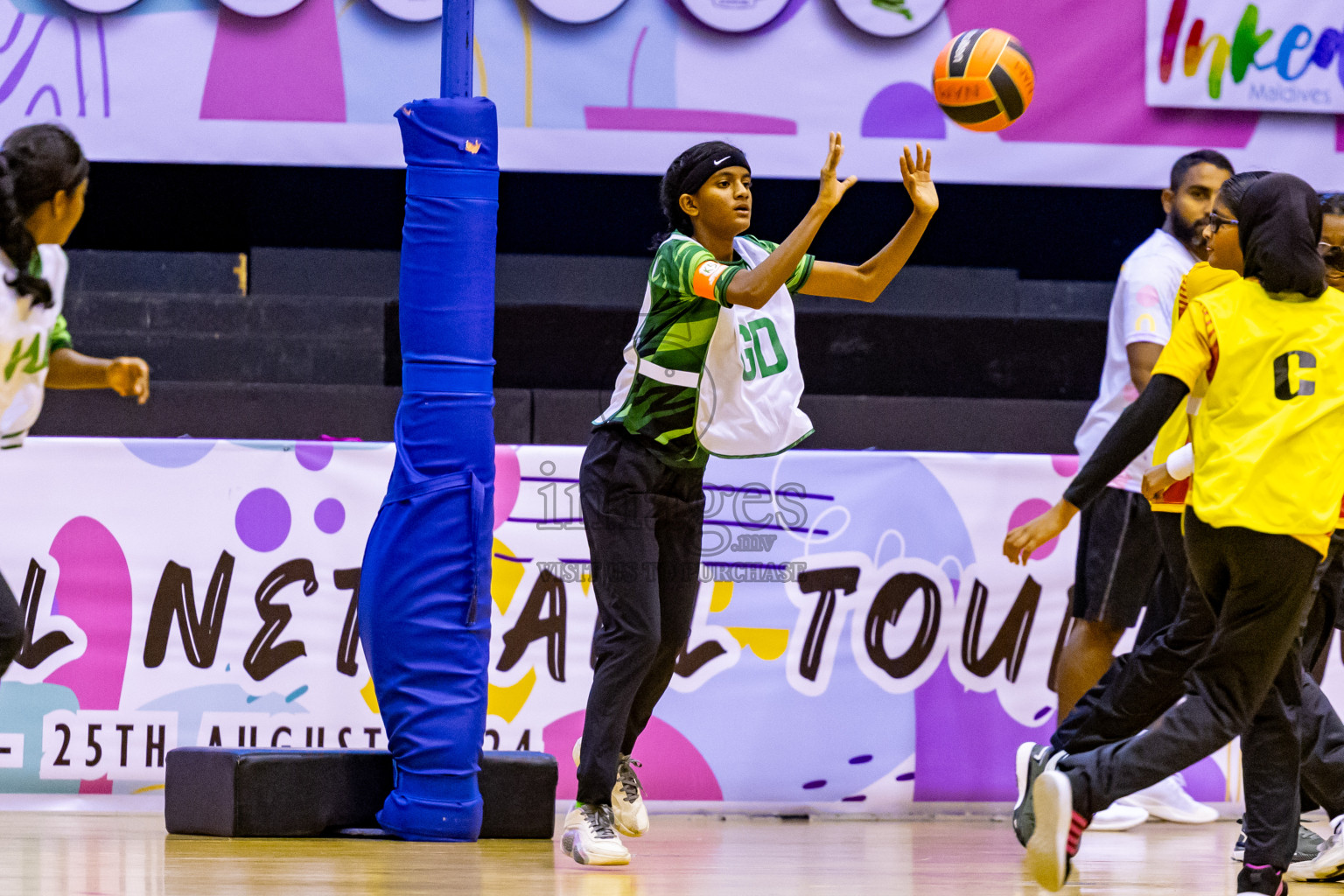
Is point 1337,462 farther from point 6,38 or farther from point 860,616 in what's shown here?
point 6,38

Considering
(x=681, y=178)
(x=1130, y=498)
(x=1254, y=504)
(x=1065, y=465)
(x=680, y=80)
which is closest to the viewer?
(x=1254, y=504)

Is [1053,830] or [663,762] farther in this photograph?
[663,762]

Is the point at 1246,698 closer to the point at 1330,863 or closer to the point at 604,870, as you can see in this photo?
the point at 1330,863

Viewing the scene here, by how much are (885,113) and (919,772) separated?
2.74 meters

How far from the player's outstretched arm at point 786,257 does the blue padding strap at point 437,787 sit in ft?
4.84

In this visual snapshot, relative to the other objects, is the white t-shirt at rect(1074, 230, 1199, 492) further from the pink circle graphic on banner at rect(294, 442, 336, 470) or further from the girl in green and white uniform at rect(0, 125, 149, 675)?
the girl in green and white uniform at rect(0, 125, 149, 675)

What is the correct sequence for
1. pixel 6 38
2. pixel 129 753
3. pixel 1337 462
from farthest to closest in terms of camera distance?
pixel 6 38 < pixel 129 753 < pixel 1337 462

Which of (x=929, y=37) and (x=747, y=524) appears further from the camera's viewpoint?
(x=929, y=37)

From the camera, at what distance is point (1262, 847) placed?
3109mm

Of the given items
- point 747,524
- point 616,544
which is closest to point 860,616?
point 747,524

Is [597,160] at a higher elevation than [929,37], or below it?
below

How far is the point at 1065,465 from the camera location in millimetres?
5129

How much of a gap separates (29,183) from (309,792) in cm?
170

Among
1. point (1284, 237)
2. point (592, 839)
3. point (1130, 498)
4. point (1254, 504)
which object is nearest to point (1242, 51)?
point (1130, 498)
